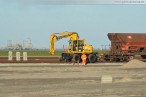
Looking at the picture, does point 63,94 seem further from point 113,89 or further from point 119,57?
point 119,57

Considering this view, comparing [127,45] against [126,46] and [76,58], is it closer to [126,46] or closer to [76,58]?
[126,46]

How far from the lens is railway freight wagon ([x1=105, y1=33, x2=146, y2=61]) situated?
51.8 m

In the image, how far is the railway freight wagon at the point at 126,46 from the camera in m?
51.8

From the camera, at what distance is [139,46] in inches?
2064

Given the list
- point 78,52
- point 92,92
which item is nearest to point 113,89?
point 92,92

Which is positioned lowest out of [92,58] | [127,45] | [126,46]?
[92,58]

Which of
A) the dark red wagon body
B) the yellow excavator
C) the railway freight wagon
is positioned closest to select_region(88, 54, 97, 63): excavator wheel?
Answer: the yellow excavator

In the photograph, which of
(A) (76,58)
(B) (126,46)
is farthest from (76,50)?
(B) (126,46)

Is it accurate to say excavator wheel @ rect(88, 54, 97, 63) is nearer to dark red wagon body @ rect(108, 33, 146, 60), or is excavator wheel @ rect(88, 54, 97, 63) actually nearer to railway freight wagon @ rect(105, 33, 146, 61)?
railway freight wagon @ rect(105, 33, 146, 61)

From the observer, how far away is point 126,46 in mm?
52031

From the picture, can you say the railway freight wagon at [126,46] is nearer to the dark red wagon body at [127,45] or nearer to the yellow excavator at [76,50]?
the dark red wagon body at [127,45]

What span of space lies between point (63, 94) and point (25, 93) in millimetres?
1732

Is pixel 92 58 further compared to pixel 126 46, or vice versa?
pixel 126 46

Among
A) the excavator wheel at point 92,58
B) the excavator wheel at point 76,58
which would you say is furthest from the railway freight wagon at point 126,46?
the excavator wheel at point 76,58
